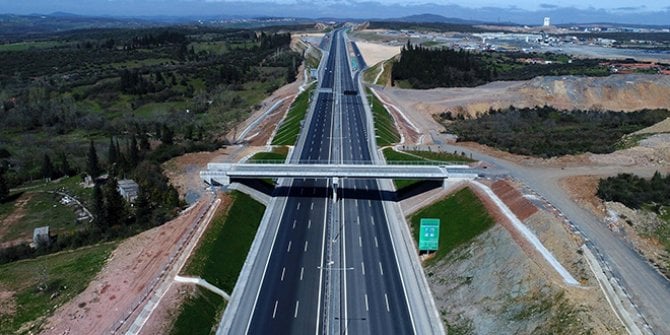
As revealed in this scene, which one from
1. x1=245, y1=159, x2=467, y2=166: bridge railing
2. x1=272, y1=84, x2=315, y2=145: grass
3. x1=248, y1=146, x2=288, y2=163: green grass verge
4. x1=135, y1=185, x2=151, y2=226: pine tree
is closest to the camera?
x1=135, y1=185, x2=151, y2=226: pine tree

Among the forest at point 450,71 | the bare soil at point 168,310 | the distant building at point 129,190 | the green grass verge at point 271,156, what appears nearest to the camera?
the bare soil at point 168,310

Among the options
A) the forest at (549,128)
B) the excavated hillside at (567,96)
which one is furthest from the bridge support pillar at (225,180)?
the excavated hillside at (567,96)

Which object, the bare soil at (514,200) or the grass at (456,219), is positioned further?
the bare soil at (514,200)

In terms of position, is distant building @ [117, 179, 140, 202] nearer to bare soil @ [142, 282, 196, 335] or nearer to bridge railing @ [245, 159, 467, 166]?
bridge railing @ [245, 159, 467, 166]

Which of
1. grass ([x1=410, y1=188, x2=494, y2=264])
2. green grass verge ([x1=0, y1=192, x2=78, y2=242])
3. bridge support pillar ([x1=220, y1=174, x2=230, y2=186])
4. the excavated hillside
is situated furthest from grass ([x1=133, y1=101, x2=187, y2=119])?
grass ([x1=410, y1=188, x2=494, y2=264])

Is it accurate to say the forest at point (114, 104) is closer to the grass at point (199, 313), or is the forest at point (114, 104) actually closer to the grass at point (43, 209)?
the grass at point (43, 209)

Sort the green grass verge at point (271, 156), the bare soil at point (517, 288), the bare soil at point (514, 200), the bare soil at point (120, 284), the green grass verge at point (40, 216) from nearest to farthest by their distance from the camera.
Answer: the bare soil at point (517, 288)
the bare soil at point (120, 284)
the bare soil at point (514, 200)
the green grass verge at point (40, 216)
the green grass verge at point (271, 156)
